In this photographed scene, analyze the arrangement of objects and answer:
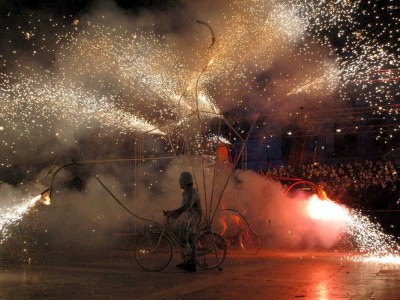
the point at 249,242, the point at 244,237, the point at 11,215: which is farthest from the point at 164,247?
the point at 11,215

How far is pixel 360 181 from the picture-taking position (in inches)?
666

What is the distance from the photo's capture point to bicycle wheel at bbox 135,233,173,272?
10188 millimetres

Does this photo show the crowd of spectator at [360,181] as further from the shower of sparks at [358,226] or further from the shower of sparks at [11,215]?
the shower of sparks at [11,215]

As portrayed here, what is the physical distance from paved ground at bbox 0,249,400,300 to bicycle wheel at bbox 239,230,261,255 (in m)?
2.00

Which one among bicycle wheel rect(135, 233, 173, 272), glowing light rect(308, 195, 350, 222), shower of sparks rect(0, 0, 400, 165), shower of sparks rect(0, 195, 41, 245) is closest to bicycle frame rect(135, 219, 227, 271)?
bicycle wheel rect(135, 233, 173, 272)

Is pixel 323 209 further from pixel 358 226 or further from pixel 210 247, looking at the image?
pixel 210 247

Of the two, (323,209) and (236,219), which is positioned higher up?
(323,209)

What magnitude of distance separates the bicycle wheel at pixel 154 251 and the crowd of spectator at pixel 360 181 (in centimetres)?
659

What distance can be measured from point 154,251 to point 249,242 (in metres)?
4.70

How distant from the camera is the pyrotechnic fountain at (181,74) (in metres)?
12.2

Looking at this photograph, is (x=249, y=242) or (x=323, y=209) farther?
(x=323, y=209)

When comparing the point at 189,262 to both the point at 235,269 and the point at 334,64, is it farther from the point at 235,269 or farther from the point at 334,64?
the point at 334,64

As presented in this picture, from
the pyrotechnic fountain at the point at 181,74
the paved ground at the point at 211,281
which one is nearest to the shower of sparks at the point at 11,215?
the pyrotechnic fountain at the point at 181,74

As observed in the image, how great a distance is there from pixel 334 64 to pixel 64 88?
6.63 m
